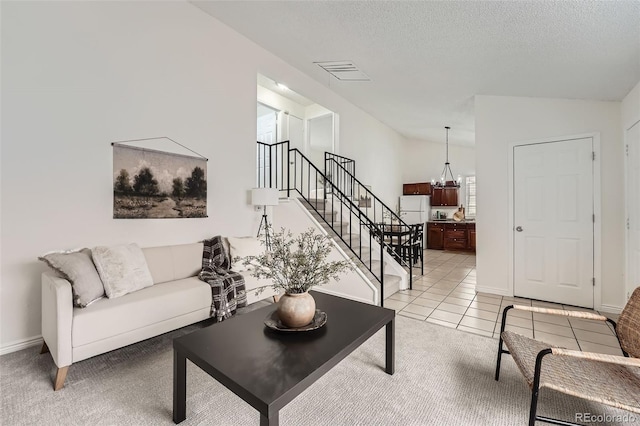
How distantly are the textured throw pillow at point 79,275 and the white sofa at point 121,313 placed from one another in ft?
0.17

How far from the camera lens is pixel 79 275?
207cm

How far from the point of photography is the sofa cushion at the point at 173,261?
277 centimetres

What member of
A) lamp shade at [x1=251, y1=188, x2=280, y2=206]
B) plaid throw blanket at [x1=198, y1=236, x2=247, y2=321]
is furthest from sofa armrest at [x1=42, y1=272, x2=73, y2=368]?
lamp shade at [x1=251, y1=188, x2=280, y2=206]

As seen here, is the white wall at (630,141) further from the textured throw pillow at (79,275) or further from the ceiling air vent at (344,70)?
the textured throw pillow at (79,275)

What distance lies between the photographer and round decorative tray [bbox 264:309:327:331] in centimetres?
171

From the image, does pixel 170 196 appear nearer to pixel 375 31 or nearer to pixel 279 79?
pixel 279 79

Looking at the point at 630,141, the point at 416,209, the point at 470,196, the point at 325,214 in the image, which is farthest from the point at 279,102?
the point at 470,196

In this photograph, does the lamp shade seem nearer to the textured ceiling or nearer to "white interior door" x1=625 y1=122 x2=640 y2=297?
the textured ceiling

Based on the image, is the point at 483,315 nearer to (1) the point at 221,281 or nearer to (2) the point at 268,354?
(2) the point at 268,354

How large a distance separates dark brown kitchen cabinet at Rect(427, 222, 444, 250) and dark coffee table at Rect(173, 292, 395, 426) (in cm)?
667

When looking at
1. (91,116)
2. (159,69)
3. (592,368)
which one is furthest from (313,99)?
(592,368)

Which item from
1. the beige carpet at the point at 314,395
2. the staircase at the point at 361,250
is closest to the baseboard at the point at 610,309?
the beige carpet at the point at 314,395

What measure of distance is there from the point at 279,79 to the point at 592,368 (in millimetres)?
4882

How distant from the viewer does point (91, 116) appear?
2695 millimetres
